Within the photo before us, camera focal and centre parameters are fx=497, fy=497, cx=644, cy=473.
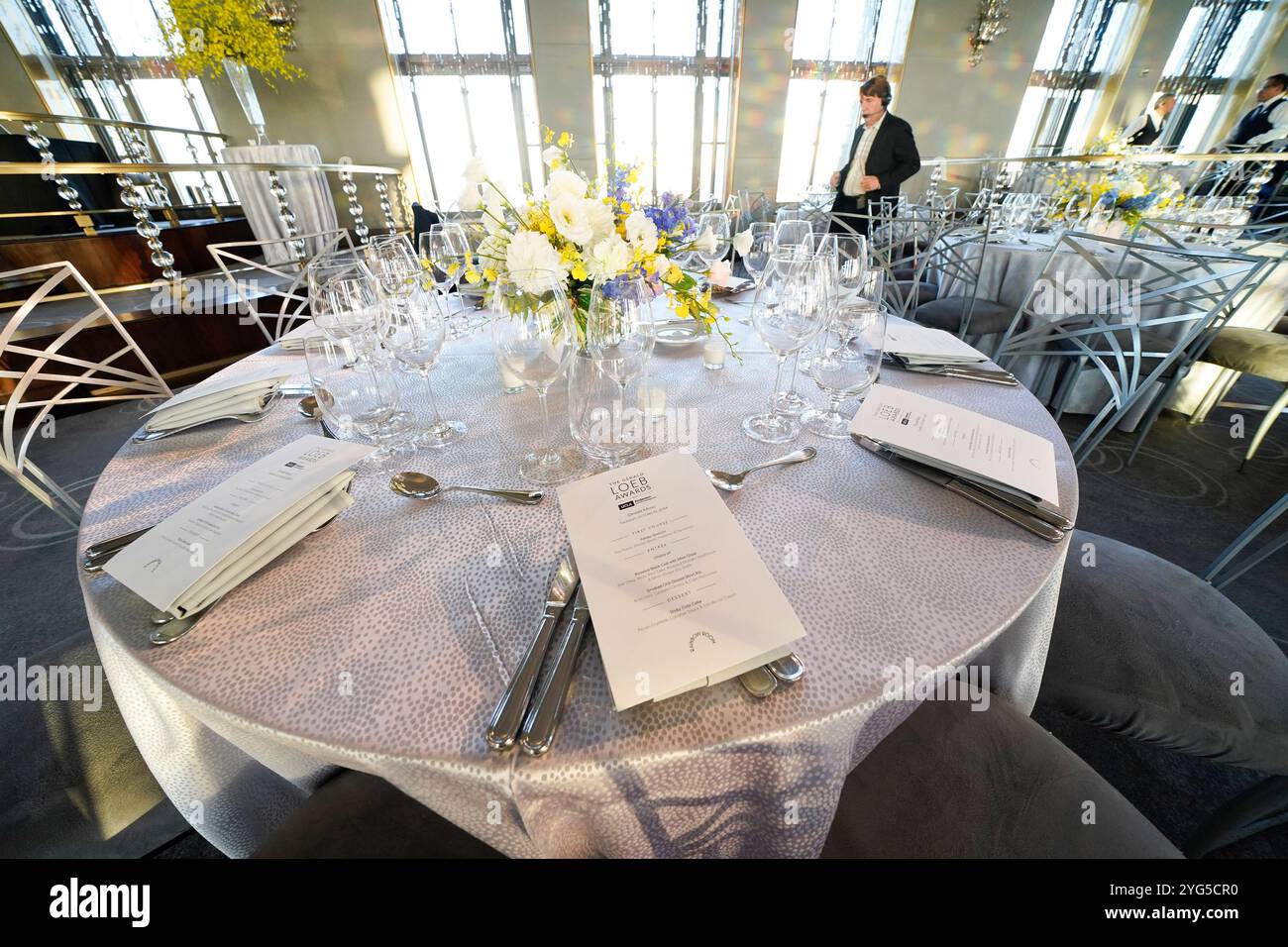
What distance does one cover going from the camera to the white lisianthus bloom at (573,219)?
805 millimetres

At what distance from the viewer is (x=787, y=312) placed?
0.86m

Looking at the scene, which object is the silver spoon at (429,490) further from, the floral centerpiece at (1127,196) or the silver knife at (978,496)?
the floral centerpiece at (1127,196)

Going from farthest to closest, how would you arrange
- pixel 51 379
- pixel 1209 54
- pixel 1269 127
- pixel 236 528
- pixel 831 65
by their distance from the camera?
pixel 1209 54 < pixel 831 65 < pixel 1269 127 < pixel 51 379 < pixel 236 528

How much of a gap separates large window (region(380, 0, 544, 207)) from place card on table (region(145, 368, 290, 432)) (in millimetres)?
6434

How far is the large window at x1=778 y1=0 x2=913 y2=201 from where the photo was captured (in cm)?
682

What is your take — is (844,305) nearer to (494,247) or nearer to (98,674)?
(494,247)

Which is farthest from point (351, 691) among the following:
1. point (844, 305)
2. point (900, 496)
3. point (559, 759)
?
point (844, 305)

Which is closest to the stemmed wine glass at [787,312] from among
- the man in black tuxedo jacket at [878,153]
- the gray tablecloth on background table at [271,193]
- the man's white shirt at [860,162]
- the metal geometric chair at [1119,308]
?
the metal geometric chair at [1119,308]

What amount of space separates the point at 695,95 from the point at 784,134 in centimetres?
137

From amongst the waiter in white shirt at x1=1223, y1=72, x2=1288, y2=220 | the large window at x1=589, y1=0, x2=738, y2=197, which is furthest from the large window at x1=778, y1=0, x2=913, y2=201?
the waiter in white shirt at x1=1223, y1=72, x2=1288, y2=220

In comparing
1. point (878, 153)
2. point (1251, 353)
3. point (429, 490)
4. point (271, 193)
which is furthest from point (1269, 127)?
point (271, 193)

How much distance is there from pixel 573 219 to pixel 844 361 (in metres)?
0.52

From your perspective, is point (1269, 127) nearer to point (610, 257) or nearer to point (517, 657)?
point (610, 257)

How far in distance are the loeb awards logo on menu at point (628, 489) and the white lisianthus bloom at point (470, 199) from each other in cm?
66
